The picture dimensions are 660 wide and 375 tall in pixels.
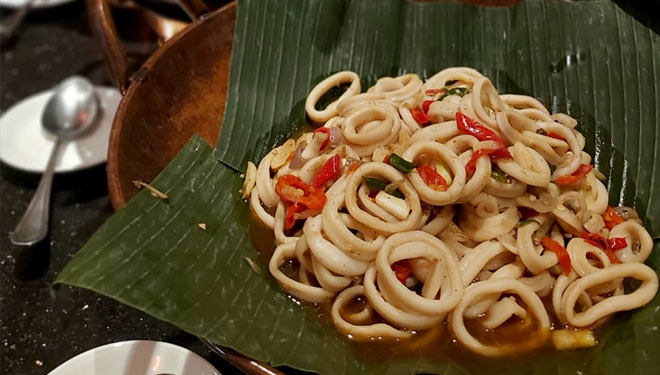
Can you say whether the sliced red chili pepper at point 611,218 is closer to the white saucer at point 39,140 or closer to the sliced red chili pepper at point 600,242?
the sliced red chili pepper at point 600,242

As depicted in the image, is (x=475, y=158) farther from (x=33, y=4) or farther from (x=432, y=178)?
(x=33, y=4)

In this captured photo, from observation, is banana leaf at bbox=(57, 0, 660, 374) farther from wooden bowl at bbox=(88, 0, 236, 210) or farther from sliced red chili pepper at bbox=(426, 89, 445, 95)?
sliced red chili pepper at bbox=(426, 89, 445, 95)

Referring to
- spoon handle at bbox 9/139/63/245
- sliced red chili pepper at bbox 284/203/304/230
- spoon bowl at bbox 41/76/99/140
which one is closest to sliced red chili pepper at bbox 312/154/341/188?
sliced red chili pepper at bbox 284/203/304/230

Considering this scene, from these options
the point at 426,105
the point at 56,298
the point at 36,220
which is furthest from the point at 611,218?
the point at 36,220

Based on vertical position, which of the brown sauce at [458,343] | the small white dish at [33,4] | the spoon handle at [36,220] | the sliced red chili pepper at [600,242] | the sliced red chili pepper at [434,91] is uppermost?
the sliced red chili pepper at [434,91]

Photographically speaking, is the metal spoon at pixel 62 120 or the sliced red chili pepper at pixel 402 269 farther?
the metal spoon at pixel 62 120

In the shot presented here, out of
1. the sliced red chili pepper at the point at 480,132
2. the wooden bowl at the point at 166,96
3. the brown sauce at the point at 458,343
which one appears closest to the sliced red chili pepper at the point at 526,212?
the sliced red chili pepper at the point at 480,132
